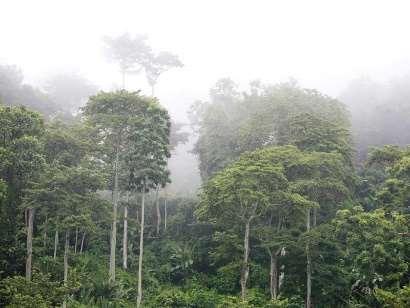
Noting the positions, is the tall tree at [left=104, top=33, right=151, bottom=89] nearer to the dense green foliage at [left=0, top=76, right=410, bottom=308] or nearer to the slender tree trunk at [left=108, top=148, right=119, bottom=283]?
the dense green foliage at [left=0, top=76, right=410, bottom=308]

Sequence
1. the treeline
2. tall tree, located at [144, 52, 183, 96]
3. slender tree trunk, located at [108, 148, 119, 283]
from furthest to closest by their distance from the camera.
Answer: tall tree, located at [144, 52, 183, 96] < slender tree trunk, located at [108, 148, 119, 283] < the treeline

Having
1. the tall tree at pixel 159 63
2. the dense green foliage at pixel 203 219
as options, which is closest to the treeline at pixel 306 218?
the dense green foliage at pixel 203 219

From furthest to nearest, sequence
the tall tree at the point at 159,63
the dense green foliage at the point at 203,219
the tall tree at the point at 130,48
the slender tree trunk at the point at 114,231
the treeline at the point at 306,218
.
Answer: the tall tree at the point at 130,48 → the tall tree at the point at 159,63 → the slender tree trunk at the point at 114,231 → the dense green foliage at the point at 203,219 → the treeline at the point at 306,218

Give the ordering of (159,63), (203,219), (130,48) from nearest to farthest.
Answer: (203,219) → (159,63) → (130,48)

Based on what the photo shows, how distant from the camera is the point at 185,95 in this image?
310 feet

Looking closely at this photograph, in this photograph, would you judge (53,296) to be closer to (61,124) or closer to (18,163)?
(18,163)

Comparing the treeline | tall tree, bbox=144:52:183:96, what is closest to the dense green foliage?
the treeline

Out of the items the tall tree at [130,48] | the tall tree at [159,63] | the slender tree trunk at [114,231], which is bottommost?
the slender tree trunk at [114,231]

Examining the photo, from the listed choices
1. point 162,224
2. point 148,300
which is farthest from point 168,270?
point 162,224

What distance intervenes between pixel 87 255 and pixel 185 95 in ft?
216

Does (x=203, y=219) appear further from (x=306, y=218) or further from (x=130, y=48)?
(x=130, y=48)

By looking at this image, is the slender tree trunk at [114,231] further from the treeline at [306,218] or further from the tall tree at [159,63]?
the tall tree at [159,63]

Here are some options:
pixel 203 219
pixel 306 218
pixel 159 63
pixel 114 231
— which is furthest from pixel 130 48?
pixel 306 218

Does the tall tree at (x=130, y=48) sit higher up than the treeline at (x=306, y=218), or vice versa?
the tall tree at (x=130, y=48)
